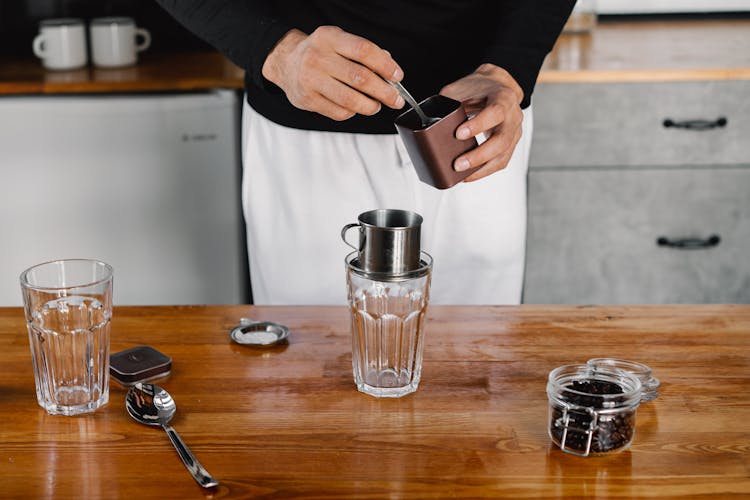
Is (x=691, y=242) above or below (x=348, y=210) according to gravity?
below

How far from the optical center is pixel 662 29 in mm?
2688

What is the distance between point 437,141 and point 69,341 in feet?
1.36

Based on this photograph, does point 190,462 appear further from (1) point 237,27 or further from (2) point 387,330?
(1) point 237,27

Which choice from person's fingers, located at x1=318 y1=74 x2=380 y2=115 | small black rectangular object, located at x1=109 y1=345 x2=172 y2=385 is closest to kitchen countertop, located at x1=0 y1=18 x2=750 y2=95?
person's fingers, located at x1=318 y1=74 x2=380 y2=115

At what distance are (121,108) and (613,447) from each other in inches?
66.2

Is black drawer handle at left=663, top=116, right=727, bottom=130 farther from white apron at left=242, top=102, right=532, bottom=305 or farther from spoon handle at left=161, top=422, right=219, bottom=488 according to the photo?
spoon handle at left=161, top=422, right=219, bottom=488

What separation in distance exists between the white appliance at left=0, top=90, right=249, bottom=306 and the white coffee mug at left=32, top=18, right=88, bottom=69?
150 mm

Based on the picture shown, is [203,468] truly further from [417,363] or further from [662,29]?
[662,29]

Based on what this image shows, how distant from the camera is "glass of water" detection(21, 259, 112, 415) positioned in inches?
34.9

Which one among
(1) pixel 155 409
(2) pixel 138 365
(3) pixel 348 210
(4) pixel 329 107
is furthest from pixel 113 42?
(1) pixel 155 409

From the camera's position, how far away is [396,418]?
88 cm

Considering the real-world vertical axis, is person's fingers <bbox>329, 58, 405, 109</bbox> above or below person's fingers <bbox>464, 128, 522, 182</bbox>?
above

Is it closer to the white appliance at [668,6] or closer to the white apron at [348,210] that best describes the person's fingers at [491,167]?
the white apron at [348,210]

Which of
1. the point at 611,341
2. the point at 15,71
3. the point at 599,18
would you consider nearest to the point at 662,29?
the point at 599,18
